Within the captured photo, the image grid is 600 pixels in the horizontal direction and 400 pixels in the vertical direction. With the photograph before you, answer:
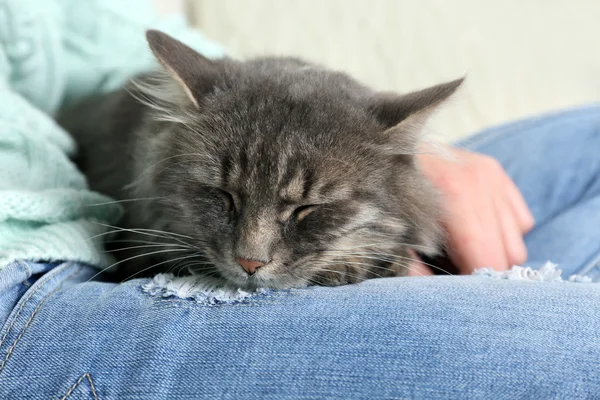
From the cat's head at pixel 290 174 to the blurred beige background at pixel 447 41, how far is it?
174 cm

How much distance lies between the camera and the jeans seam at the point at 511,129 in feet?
6.35

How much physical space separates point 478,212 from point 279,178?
0.69 meters

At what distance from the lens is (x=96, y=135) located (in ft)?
6.16

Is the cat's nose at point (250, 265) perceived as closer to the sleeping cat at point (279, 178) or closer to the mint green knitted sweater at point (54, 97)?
the sleeping cat at point (279, 178)

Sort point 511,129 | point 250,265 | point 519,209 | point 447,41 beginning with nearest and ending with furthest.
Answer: point 250,265 < point 519,209 < point 511,129 < point 447,41

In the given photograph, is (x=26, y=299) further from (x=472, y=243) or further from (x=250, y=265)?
(x=472, y=243)

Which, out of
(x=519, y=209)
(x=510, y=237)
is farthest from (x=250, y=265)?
(x=519, y=209)

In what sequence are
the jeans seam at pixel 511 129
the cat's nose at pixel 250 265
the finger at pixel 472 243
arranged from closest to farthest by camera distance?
the cat's nose at pixel 250 265 → the finger at pixel 472 243 → the jeans seam at pixel 511 129

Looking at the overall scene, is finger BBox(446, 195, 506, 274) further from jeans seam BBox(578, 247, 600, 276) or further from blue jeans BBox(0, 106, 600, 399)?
blue jeans BBox(0, 106, 600, 399)

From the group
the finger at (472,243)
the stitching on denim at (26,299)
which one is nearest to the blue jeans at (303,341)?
the stitching on denim at (26,299)

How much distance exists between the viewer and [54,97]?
1.74 m

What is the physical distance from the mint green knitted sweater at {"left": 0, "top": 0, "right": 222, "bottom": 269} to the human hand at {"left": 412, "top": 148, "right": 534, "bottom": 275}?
0.87m

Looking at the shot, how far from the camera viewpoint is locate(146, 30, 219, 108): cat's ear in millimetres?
1244

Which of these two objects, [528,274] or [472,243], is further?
[472,243]
